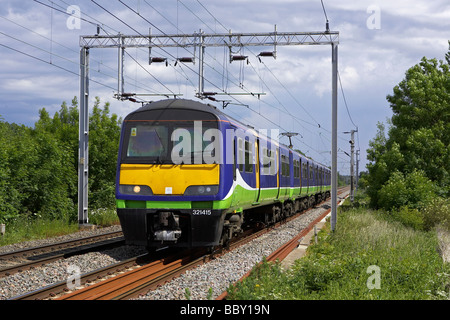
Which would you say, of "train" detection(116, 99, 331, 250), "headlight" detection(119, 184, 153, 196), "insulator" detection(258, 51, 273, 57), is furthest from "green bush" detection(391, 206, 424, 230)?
"headlight" detection(119, 184, 153, 196)

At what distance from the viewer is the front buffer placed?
34.5 feet

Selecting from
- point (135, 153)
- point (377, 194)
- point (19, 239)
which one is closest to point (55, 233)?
point (19, 239)

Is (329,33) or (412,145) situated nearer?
(329,33)

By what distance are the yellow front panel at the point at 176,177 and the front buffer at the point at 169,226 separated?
1.49ft

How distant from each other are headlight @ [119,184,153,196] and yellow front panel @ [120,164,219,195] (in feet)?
0.24

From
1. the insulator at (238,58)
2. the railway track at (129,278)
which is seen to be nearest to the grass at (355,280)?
the railway track at (129,278)

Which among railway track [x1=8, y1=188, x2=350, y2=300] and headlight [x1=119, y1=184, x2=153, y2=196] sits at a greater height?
headlight [x1=119, y1=184, x2=153, y2=196]

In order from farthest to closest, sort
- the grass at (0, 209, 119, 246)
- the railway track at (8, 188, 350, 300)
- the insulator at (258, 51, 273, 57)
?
1. the insulator at (258, 51, 273, 57)
2. the grass at (0, 209, 119, 246)
3. the railway track at (8, 188, 350, 300)

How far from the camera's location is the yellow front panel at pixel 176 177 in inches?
416

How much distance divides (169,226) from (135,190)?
3.27 feet

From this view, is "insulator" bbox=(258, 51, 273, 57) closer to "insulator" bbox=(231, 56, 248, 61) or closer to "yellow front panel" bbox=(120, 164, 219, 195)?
"insulator" bbox=(231, 56, 248, 61)
